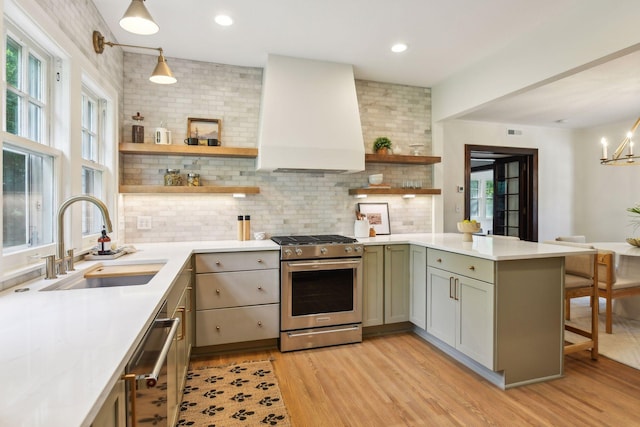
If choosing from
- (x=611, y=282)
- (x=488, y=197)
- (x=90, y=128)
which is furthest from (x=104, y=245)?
(x=488, y=197)

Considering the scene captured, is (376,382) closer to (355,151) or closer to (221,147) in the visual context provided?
(355,151)

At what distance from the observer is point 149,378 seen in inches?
39.5

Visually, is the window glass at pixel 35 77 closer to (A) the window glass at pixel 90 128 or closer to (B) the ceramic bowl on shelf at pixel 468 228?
(A) the window glass at pixel 90 128

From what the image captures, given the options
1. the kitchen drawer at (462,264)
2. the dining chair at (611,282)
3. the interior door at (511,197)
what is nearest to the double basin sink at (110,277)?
the kitchen drawer at (462,264)

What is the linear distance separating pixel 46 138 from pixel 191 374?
1891 millimetres

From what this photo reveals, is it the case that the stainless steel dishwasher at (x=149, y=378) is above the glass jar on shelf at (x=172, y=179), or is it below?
below

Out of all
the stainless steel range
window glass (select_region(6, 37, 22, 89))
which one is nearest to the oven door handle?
the stainless steel range

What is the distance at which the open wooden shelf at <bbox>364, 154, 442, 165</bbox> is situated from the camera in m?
3.90

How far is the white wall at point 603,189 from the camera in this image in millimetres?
5238

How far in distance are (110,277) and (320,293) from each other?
1711mm

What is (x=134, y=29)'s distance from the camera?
6.26 feet

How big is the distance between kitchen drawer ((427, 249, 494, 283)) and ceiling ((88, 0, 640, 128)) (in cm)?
187

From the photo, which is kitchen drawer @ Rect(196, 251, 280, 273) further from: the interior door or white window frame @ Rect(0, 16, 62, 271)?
the interior door

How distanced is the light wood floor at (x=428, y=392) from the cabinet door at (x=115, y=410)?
1.39m
